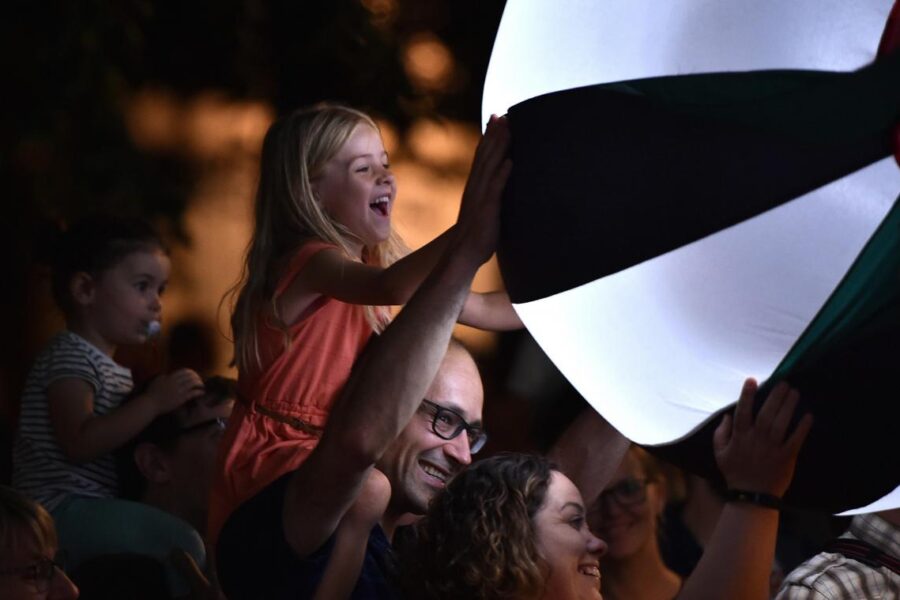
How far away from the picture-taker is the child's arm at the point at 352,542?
221 cm

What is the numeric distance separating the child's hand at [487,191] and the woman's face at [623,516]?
74.7 inches

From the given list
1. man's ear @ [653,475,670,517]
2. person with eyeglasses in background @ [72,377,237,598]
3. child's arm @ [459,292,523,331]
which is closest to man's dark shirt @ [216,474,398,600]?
child's arm @ [459,292,523,331]

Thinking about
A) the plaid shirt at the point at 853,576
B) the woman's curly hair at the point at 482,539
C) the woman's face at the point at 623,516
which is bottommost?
the woman's curly hair at the point at 482,539

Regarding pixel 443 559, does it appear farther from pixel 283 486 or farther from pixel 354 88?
pixel 354 88

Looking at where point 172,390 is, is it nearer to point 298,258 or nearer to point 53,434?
point 53,434

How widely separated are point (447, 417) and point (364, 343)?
21 cm

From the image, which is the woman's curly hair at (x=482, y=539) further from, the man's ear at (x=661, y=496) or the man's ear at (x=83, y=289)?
the man's ear at (x=661, y=496)

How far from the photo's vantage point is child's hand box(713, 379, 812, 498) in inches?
71.5

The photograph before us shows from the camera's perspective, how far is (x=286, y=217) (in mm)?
2820

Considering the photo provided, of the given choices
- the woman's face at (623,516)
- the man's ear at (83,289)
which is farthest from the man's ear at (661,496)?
the man's ear at (83,289)

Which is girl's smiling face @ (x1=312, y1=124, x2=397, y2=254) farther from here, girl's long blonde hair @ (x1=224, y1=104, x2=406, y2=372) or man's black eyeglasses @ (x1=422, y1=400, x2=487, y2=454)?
man's black eyeglasses @ (x1=422, y1=400, x2=487, y2=454)

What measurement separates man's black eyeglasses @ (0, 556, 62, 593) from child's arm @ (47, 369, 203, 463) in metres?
0.56

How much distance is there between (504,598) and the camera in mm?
2311

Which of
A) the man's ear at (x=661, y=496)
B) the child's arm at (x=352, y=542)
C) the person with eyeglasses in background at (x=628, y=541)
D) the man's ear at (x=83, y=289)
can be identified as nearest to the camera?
the child's arm at (x=352, y=542)
